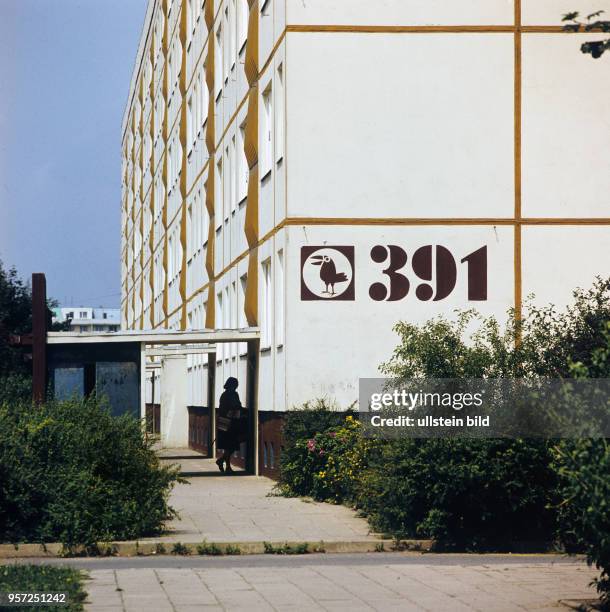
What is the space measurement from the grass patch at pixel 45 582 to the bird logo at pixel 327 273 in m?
12.4

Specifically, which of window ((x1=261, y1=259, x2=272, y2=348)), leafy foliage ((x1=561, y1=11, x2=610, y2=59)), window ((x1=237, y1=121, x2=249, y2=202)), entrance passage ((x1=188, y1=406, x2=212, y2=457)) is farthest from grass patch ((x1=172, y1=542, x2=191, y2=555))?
entrance passage ((x1=188, y1=406, x2=212, y2=457))

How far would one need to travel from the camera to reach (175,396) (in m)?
47.2

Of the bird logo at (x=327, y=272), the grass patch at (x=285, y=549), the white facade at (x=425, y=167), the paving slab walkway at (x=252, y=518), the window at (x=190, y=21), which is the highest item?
the window at (x=190, y=21)

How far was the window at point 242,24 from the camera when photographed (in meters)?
30.8

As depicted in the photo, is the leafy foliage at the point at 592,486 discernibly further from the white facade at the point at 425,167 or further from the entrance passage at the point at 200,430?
the entrance passage at the point at 200,430

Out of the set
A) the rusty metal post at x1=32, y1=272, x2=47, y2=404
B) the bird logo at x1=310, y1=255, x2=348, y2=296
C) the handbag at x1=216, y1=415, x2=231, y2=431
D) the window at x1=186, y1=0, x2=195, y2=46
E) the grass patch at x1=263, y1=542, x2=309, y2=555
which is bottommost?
the grass patch at x1=263, y1=542, x2=309, y2=555

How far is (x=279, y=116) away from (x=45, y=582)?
1623 centimetres

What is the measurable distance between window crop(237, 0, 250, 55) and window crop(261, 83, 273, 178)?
10.7 ft

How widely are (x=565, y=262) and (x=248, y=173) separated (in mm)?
8293

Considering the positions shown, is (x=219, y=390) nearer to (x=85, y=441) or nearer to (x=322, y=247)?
(x=322, y=247)

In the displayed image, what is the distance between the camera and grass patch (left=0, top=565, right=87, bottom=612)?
9.52 m

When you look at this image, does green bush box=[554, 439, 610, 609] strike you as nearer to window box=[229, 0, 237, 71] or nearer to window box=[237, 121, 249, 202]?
window box=[237, 121, 249, 202]

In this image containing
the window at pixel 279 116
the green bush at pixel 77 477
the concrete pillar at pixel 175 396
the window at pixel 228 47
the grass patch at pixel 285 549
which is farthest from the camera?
the concrete pillar at pixel 175 396

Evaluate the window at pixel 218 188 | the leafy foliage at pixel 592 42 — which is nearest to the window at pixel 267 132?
the window at pixel 218 188
